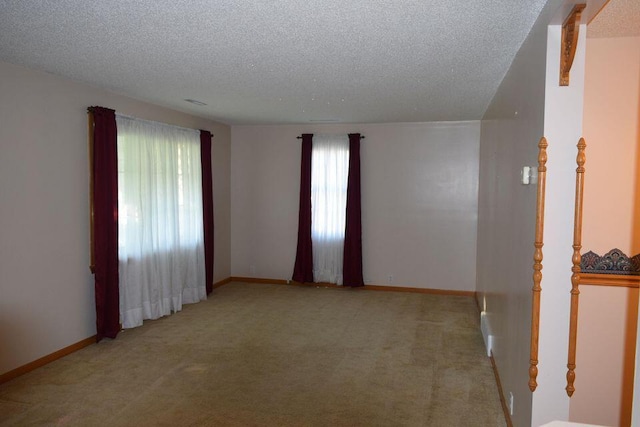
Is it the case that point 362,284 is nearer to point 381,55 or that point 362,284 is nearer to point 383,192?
point 383,192

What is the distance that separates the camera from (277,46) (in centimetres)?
308

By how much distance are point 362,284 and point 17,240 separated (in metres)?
4.55

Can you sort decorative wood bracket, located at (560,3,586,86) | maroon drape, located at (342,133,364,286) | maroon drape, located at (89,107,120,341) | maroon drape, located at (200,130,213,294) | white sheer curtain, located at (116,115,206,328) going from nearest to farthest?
decorative wood bracket, located at (560,3,586,86)
maroon drape, located at (89,107,120,341)
white sheer curtain, located at (116,115,206,328)
maroon drape, located at (200,130,213,294)
maroon drape, located at (342,133,364,286)

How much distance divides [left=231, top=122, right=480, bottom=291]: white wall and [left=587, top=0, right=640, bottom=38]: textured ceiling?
12.6 feet

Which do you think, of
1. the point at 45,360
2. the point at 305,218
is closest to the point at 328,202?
the point at 305,218

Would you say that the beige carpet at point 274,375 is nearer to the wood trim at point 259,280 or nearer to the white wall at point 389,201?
the white wall at point 389,201

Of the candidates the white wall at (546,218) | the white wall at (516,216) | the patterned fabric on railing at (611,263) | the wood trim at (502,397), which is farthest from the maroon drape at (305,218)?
the patterned fabric on railing at (611,263)

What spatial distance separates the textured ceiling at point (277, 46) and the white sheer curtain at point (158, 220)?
62 centimetres

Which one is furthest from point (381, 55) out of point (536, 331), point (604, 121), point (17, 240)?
point (17, 240)

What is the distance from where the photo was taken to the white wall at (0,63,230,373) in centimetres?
365

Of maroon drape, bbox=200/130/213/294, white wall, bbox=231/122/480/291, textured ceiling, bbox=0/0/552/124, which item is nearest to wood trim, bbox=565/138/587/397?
textured ceiling, bbox=0/0/552/124

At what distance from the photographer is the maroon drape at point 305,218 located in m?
6.97

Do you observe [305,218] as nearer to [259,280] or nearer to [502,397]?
[259,280]

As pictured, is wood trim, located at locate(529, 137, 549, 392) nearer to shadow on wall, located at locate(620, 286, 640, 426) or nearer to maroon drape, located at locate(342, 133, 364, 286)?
shadow on wall, located at locate(620, 286, 640, 426)
